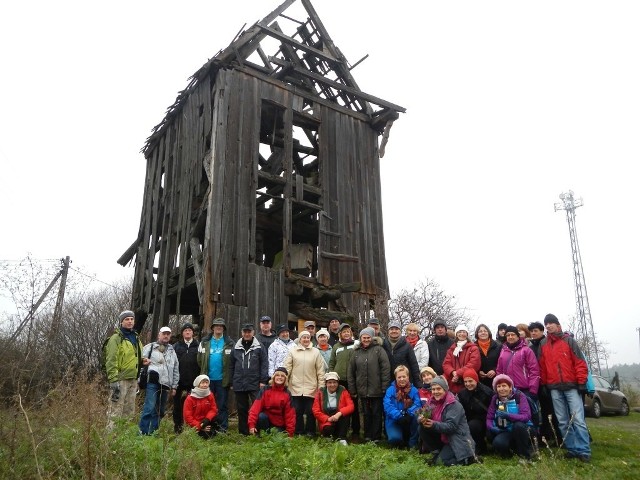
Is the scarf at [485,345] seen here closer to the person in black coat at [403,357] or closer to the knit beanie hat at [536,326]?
the knit beanie hat at [536,326]

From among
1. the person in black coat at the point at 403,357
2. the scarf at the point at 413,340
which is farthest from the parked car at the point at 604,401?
the person in black coat at the point at 403,357

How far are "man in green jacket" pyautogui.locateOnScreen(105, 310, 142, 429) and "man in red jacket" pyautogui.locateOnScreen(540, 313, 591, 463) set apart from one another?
5484mm

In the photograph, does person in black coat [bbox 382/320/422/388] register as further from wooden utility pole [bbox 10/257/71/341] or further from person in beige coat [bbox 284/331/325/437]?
wooden utility pole [bbox 10/257/71/341]

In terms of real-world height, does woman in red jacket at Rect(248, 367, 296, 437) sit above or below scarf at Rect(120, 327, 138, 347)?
below

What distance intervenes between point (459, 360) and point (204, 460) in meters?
3.73

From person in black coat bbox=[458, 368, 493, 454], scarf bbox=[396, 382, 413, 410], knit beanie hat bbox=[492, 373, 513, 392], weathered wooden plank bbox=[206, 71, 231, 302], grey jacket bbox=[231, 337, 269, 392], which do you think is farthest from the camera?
weathered wooden plank bbox=[206, 71, 231, 302]

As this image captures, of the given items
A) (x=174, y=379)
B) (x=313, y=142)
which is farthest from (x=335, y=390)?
(x=313, y=142)

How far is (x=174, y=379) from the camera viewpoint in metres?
7.99

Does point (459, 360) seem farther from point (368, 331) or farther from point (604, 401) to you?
point (604, 401)

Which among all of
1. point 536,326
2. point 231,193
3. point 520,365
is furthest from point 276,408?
point 231,193

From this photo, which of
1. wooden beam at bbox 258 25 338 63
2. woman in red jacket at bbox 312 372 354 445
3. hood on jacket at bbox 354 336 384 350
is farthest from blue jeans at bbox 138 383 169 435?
wooden beam at bbox 258 25 338 63

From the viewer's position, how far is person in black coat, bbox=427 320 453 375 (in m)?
7.87

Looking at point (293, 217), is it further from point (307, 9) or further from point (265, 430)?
point (265, 430)

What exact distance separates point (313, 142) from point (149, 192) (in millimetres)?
5815
